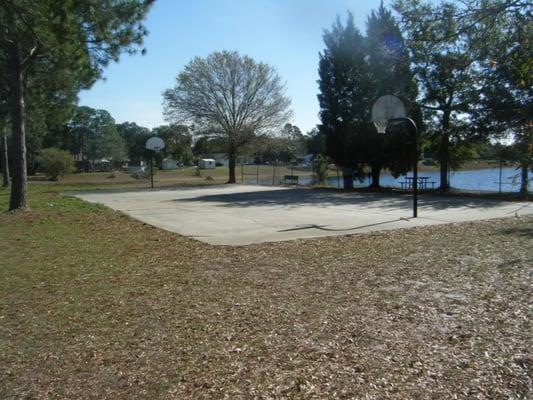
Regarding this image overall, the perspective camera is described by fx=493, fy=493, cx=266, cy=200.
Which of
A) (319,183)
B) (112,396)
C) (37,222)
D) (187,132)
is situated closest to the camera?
(112,396)

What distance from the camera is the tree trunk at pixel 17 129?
1382 centimetres

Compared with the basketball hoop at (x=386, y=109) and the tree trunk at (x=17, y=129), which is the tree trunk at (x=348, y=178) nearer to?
the basketball hoop at (x=386, y=109)

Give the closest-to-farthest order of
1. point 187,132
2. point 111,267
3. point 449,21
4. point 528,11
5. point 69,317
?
point 528,11
point 449,21
point 69,317
point 111,267
point 187,132

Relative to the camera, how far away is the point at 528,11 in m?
3.63

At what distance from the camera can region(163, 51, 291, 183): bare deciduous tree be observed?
30953 mm

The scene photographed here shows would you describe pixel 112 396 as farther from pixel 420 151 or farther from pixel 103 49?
pixel 420 151

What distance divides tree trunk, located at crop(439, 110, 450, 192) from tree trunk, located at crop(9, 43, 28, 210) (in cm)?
1678

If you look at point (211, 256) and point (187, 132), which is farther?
point (187, 132)

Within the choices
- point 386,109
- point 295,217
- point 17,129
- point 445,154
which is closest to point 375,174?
point 445,154

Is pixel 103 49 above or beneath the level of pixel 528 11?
above

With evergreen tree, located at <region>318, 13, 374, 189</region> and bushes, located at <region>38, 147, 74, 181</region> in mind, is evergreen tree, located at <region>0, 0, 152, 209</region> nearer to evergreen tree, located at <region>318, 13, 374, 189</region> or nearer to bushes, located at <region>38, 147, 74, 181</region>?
evergreen tree, located at <region>318, 13, 374, 189</region>

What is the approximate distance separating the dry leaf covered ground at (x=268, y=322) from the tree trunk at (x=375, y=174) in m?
17.3

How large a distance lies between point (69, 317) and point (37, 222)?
8.30m

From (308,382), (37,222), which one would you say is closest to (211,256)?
(308,382)
